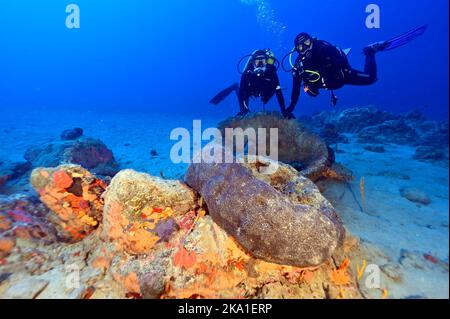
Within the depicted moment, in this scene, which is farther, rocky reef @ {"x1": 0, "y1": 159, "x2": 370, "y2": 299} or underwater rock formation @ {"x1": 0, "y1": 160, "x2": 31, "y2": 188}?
underwater rock formation @ {"x1": 0, "y1": 160, "x2": 31, "y2": 188}

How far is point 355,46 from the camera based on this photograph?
95438 millimetres

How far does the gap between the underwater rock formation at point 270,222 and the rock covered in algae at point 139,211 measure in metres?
0.60

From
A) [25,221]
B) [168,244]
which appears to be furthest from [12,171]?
[168,244]

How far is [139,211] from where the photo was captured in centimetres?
300

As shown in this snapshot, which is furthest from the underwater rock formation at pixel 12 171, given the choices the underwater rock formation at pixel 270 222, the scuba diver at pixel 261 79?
A: the underwater rock formation at pixel 270 222

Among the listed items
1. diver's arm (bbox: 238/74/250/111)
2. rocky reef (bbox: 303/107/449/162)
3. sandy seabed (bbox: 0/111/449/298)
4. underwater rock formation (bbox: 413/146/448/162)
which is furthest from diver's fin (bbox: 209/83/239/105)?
underwater rock formation (bbox: 413/146/448/162)

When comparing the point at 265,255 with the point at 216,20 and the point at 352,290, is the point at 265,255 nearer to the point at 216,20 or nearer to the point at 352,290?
the point at 352,290

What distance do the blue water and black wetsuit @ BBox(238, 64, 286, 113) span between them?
76.5m

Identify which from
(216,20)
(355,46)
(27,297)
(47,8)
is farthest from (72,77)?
(27,297)

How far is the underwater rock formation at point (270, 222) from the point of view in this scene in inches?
93.3

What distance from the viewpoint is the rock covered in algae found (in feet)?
9.43

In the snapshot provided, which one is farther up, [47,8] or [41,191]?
[47,8]

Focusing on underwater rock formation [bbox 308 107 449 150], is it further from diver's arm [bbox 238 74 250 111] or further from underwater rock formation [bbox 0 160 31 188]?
underwater rock formation [bbox 0 160 31 188]

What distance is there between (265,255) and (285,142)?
4059 millimetres
